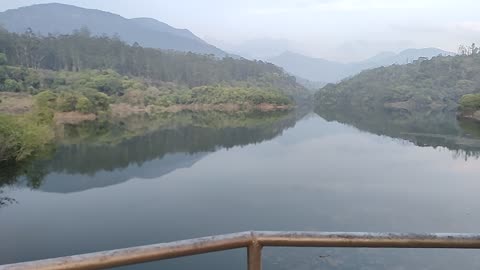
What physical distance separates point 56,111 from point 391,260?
153ft

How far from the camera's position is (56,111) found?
47094 millimetres

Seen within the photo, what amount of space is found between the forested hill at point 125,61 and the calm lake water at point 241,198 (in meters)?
52.5

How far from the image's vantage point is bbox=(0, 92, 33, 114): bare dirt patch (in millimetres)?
44438

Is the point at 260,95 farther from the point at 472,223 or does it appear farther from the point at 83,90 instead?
the point at 472,223

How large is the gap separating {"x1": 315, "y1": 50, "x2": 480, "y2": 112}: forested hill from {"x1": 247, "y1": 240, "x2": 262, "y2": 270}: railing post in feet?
261

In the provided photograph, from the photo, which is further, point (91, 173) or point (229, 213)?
point (91, 173)

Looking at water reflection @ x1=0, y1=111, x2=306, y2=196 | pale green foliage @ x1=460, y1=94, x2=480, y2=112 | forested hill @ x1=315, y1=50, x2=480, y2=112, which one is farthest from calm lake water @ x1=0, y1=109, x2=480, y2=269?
forested hill @ x1=315, y1=50, x2=480, y2=112

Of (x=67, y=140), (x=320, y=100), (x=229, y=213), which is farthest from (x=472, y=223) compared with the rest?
(x=320, y=100)

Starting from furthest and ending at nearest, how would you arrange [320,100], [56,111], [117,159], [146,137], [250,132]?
[320,100]
[56,111]
[250,132]
[146,137]
[117,159]

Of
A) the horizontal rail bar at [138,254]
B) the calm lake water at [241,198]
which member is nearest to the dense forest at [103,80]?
the calm lake water at [241,198]

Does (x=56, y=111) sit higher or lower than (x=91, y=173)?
higher

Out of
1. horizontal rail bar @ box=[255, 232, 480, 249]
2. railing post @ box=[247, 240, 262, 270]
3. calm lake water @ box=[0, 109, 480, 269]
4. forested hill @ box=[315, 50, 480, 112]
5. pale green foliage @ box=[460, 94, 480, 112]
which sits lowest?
calm lake water @ box=[0, 109, 480, 269]

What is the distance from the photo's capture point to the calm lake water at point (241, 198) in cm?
1020

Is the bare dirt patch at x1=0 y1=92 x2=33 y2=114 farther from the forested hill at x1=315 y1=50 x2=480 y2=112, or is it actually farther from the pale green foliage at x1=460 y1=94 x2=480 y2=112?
the forested hill at x1=315 y1=50 x2=480 y2=112
